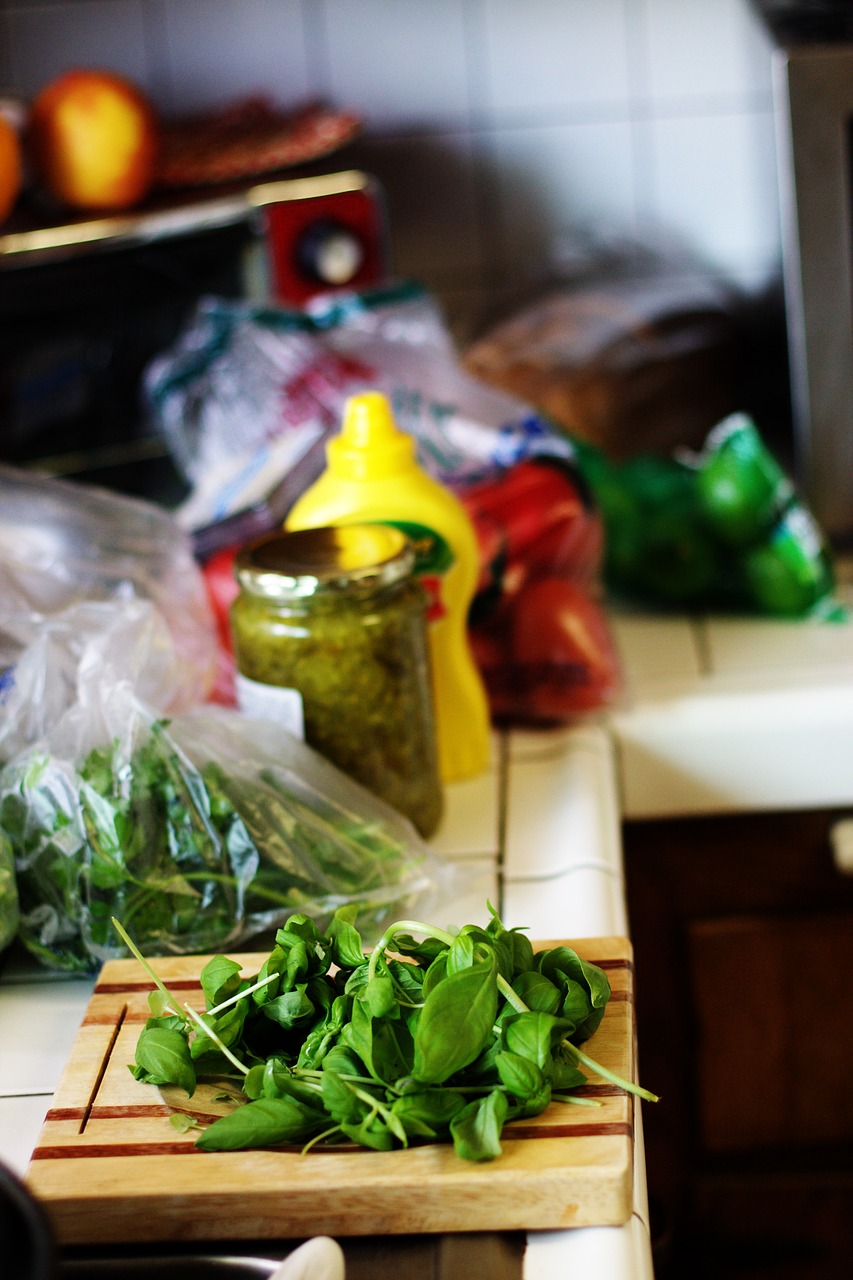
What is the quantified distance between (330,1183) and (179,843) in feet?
0.70

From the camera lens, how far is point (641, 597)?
44.9 inches

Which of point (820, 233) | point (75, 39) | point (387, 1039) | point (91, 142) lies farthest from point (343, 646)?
point (75, 39)

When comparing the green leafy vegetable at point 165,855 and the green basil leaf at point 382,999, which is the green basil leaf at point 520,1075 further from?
the green leafy vegetable at point 165,855

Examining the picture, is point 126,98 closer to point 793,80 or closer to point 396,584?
point 793,80

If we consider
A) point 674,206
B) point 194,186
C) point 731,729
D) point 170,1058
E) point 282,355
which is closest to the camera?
point 170,1058

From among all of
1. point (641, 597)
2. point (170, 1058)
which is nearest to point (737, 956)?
point (641, 597)

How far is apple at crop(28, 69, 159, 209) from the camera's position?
3.89 ft

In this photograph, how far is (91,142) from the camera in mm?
1188

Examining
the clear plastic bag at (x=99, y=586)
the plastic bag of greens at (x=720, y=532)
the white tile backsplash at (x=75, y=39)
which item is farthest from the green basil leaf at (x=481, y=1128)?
the white tile backsplash at (x=75, y=39)

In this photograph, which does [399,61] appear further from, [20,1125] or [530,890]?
[20,1125]

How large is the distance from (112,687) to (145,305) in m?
0.54

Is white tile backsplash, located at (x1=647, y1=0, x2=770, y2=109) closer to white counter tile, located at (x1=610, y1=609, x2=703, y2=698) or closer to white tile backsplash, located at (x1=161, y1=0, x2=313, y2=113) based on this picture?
white tile backsplash, located at (x1=161, y1=0, x2=313, y2=113)

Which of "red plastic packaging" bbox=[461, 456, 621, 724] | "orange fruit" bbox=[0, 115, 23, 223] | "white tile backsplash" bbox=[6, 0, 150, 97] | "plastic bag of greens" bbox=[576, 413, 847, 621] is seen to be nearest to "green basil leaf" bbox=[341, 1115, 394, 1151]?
"red plastic packaging" bbox=[461, 456, 621, 724]

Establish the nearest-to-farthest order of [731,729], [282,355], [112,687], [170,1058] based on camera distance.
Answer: [170,1058]
[112,687]
[731,729]
[282,355]
